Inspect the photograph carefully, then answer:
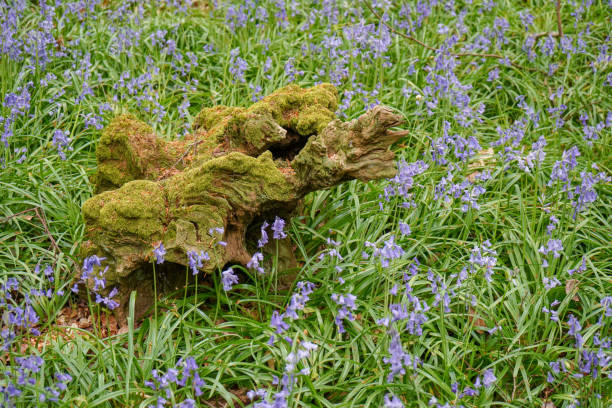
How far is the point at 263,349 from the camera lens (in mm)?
3379

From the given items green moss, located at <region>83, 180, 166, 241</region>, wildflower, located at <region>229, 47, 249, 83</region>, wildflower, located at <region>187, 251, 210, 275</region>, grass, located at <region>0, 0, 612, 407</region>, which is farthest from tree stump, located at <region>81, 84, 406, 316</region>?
wildflower, located at <region>229, 47, 249, 83</region>

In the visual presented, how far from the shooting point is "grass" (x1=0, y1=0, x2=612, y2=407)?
10.5 feet

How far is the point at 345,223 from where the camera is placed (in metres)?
4.25

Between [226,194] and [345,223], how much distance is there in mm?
1173

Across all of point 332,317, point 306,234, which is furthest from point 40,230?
point 332,317

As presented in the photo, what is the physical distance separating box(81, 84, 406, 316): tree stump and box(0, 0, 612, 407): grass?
312mm

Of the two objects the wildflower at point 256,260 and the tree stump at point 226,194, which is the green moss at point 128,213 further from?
the wildflower at point 256,260

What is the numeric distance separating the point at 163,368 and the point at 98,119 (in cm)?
274

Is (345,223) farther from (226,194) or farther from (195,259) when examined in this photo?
(195,259)

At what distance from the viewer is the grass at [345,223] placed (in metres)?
3.21

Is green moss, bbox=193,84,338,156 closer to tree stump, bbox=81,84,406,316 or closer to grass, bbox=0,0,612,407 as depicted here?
tree stump, bbox=81,84,406,316

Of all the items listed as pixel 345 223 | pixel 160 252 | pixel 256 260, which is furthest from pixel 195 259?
pixel 345 223

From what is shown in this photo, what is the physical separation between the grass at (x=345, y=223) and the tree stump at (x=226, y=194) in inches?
12.3

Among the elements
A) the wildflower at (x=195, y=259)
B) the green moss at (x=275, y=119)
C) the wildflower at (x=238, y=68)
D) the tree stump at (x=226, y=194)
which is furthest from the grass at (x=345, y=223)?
the green moss at (x=275, y=119)
